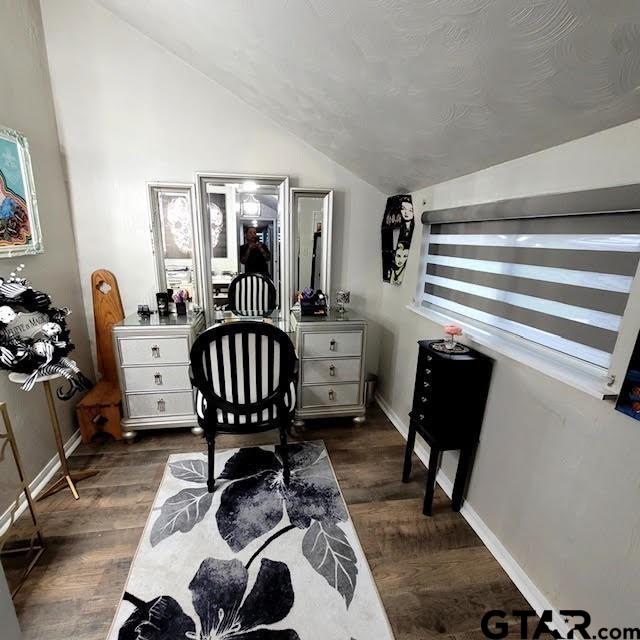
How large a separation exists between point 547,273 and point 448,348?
1.79 feet

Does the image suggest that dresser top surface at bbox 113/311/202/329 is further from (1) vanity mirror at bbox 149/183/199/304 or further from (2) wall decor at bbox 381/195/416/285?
(2) wall decor at bbox 381/195/416/285

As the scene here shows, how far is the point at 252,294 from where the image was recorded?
2559 mm

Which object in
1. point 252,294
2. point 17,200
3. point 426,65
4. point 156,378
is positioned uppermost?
point 426,65

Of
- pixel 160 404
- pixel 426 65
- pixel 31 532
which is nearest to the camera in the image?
pixel 426 65

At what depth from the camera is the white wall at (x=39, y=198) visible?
5.40 ft

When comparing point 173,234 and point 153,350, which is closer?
point 153,350

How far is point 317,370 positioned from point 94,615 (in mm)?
1630

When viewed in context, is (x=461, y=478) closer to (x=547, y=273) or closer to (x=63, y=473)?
(x=547, y=273)

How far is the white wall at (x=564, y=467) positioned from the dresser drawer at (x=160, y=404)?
1.89 meters

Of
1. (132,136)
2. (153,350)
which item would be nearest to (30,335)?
(153,350)

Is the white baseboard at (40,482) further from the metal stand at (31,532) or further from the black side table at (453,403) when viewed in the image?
the black side table at (453,403)

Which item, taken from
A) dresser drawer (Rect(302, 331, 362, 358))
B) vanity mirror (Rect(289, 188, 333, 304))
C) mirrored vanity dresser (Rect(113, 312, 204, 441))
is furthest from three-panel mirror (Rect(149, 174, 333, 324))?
dresser drawer (Rect(302, 331, 362, 358))

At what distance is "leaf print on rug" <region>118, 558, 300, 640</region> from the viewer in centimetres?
115

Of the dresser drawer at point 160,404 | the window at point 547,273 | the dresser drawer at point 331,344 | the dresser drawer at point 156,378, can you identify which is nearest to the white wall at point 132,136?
the dresser drawer at point 156,378
